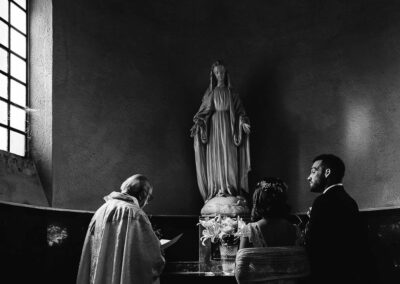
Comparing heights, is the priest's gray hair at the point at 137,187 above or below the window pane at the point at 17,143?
below

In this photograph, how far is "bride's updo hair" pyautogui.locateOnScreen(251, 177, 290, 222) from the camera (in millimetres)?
2938

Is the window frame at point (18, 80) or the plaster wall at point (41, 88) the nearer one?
the window frame at point (18, 80)

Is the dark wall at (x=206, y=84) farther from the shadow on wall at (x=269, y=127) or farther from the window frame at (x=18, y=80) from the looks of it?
the window frame at (x=18, y=80)

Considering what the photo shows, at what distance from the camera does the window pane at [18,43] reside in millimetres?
5796

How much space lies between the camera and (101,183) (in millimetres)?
6223

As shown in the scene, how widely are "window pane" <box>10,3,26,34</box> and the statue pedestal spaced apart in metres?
2.71

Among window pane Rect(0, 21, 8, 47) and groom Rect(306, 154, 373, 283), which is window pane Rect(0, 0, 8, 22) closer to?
window pane Rect(0, 21, 8, 47)

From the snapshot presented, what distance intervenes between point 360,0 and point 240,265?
16.1ft

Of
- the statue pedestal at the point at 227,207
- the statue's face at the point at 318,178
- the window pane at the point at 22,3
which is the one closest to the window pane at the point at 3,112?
the window pane at the point at 22,3

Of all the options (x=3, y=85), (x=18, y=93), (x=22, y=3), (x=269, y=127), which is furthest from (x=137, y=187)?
(x=269, y=127)

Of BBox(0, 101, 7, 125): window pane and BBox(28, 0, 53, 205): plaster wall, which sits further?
BBox(28, 0, 53, 205): plaster wall

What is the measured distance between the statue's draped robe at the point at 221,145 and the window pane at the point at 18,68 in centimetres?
194

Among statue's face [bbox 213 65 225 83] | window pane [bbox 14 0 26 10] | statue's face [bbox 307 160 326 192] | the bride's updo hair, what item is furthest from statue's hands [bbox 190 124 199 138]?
the bride's updo hair

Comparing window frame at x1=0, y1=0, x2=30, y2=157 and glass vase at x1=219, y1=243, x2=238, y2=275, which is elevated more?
window frame at x1=0, y1=0, x2=30, y2=157
